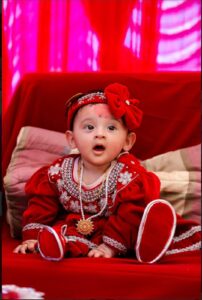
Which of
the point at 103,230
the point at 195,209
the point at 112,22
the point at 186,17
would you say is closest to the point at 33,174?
the point at 103,230

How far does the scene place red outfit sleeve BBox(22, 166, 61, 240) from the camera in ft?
3.93

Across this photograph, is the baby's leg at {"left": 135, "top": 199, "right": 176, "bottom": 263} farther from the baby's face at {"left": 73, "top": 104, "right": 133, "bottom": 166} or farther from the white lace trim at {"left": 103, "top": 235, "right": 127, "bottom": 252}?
the baby's face at {"left": 73, "top": 104, "right": 133, "bottom": 166}

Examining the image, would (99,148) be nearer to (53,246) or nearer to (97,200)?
(97,200)

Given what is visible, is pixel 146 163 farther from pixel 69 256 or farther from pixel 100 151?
pixel 69 256

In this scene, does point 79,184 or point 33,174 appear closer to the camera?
point 79,184

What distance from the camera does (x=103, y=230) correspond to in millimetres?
1143

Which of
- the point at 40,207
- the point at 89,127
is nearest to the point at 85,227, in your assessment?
the point at 40,207

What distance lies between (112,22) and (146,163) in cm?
94

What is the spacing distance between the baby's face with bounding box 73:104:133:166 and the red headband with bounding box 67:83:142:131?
0.6 inches

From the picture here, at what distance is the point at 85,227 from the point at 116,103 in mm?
316

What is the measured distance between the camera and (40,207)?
122cm

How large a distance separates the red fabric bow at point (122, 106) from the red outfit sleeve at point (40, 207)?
0.27 metres

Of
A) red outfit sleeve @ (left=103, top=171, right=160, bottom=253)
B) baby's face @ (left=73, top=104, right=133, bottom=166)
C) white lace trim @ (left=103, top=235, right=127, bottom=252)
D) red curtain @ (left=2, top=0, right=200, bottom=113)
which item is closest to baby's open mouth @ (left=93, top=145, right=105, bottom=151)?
baby's face @ (left=73, top=104, right=133, bottom=166)

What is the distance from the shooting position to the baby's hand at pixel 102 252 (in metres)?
1.06
